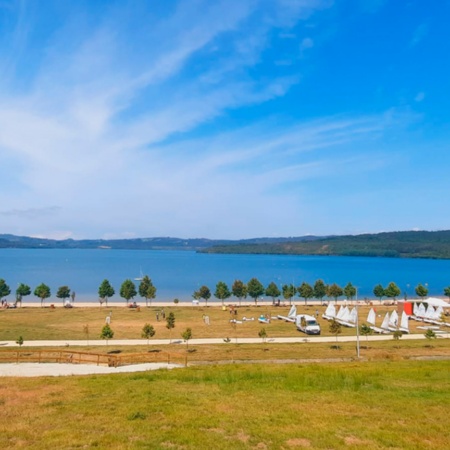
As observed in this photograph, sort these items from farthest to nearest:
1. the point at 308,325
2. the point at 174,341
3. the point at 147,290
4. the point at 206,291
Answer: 1. the point at 206,291
2. the point at 147,290
3. the point at 308,325
4. the point at 174,341

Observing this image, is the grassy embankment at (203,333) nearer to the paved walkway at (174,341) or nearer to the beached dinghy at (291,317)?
the paved walkway at (174,341)

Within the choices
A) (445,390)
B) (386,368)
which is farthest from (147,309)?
(445,390)

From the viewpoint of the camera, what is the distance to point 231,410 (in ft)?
44.3

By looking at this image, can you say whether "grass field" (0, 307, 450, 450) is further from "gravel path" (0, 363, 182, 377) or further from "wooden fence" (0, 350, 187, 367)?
"wooden fence" (0, 350, 187, 367)

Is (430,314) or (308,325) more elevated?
(308,325)

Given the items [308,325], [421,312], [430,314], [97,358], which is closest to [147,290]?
[308,325]

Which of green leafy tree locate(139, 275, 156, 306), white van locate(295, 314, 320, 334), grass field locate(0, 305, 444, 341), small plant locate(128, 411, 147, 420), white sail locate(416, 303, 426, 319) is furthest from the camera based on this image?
green leafy tree locate(139, 275, 156, 306)

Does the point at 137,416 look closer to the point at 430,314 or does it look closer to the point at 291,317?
the point at 291,317

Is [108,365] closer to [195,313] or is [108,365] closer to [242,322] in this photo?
[242,322]

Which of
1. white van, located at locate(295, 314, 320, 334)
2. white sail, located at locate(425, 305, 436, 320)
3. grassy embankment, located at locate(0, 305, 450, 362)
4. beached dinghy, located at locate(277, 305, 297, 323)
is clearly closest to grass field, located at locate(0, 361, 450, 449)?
grassy embankment, located at locate(0, 305, 450, 362)

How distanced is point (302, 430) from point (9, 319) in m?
50.8

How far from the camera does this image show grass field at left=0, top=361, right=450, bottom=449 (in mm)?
A: 10773

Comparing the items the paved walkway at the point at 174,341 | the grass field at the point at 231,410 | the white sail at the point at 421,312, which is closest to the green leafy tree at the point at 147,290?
the paved walkway at the point at 174,341

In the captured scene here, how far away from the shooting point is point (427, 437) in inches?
436
